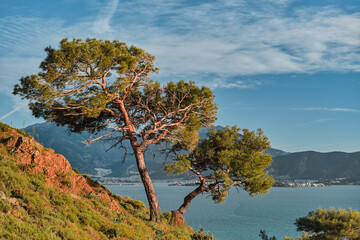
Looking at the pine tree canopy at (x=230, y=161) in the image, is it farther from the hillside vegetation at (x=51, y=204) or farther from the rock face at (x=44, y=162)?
the rock face at (x=44, y=162)

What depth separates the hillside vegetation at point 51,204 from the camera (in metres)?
10.3

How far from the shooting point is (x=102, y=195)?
18.6m

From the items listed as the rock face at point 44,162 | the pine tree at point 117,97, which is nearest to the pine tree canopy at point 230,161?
the pine tree at point 117,97

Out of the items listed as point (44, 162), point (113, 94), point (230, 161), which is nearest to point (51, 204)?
point (44, 162)

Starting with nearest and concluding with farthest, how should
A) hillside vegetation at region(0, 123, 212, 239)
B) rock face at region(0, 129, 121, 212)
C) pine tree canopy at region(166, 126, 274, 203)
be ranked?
hillside vegetation at region(0, 123, 212, 239), rock face at region(0, 129, 121, 212), pine tree canopy at region(166, 126, 274, 203)

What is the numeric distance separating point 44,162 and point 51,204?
3.78m

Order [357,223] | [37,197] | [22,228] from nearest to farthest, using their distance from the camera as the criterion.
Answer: [22,228]
[37,197]
[357,223]

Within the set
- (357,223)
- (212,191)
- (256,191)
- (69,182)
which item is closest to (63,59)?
(69,182)

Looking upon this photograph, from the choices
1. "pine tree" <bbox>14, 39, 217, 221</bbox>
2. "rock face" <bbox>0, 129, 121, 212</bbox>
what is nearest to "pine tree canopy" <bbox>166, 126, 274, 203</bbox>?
"pine tree" <bbox>14, 39, 217, 221</bbox>

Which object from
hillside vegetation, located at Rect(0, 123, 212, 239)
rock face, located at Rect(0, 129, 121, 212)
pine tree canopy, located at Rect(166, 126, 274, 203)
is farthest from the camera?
pine tree canopy, located at Rect(166, 126, 274, 203)

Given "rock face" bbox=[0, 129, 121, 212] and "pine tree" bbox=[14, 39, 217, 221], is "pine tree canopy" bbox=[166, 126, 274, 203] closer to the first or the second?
"pine tree" bbox=[14, 39, 217, 221]

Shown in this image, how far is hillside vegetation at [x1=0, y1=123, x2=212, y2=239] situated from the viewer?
10.3 metres

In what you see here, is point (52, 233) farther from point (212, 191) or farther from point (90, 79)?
point (212, 191)

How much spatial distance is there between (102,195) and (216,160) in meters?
10.2
